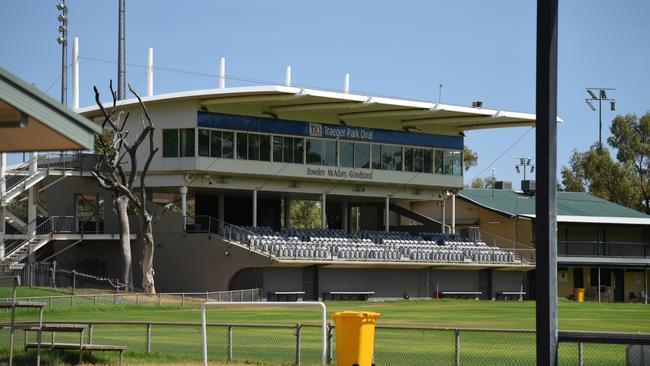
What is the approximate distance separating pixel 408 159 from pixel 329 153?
20.6ft

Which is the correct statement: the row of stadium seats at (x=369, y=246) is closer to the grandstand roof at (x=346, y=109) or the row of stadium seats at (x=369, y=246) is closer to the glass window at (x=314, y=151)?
the glass window at (x=314, y=151)

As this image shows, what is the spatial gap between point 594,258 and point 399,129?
1500 cm

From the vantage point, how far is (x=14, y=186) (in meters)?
60.8

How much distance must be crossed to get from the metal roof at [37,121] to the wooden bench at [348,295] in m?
44.4

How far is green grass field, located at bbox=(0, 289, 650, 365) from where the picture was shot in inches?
944

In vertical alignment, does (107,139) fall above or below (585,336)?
above

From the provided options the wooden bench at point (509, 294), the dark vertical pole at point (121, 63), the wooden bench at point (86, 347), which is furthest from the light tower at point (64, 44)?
the wooden bench at point (86, 347)

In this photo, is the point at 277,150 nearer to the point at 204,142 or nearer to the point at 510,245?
the point at 204,142

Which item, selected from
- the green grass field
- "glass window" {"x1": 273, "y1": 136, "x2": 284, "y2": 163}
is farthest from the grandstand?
the green grass field

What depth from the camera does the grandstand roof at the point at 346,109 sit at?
198 ft

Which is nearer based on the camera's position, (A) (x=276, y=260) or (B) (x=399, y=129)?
(A) (x=276, y=260)

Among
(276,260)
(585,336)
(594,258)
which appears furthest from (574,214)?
(585,336)

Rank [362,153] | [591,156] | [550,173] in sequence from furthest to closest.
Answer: [591,156] → [362,153] → [550,173]

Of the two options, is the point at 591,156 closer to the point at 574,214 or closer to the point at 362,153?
the point at 574,214
